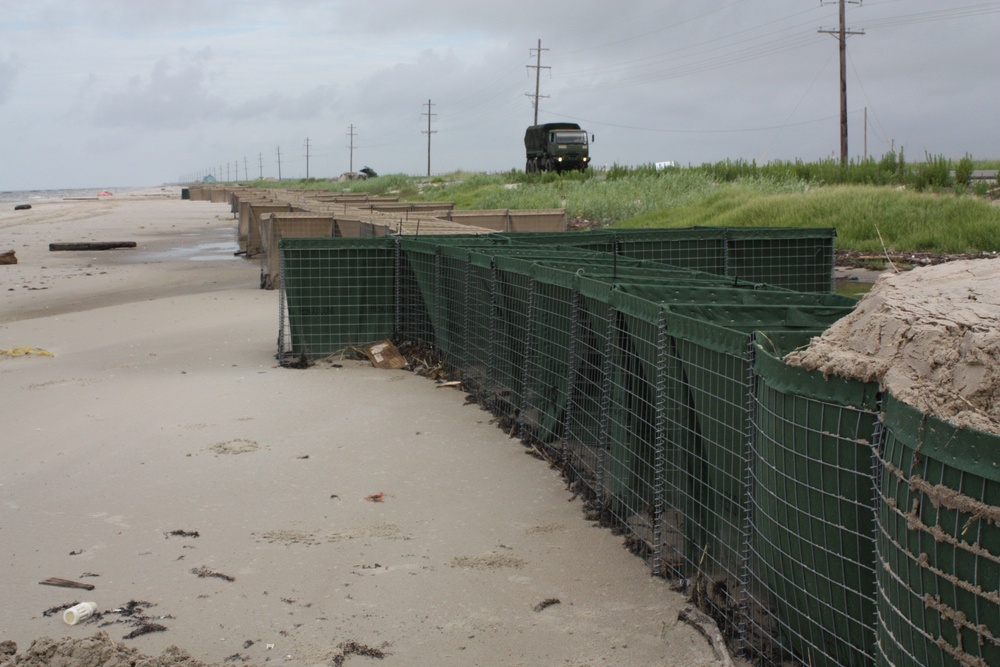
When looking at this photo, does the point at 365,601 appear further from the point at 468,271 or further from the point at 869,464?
the point at 468,271

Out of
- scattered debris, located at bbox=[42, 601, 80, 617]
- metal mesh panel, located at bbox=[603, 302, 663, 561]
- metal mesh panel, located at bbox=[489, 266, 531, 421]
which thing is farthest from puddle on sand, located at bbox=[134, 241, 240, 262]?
scattered debris, located at bbox=[42, 601, 80, 617]

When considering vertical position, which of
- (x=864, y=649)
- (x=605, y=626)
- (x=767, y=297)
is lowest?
(x=605, y=626)

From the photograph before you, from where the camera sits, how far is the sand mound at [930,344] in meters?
2.80

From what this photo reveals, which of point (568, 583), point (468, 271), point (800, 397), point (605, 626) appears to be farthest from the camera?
point (468, 271)

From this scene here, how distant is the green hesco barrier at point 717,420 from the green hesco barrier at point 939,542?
1189 mm

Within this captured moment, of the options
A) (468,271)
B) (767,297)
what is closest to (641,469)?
(767,297)

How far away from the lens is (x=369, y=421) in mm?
8203

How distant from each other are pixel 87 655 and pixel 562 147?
1982 inches

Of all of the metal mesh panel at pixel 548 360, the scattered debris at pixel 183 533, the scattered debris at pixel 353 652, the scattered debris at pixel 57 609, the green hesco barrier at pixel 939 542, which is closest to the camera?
the green hesco barrier at pixel 939 542

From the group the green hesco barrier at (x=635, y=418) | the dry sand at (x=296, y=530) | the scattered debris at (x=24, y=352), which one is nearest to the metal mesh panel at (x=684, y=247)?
the dry sand at (x=296, y=530)

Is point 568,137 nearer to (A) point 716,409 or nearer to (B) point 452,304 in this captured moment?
(B) point 452,304

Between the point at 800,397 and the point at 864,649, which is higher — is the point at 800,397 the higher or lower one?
the higher one

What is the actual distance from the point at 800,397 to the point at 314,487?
3785 mm

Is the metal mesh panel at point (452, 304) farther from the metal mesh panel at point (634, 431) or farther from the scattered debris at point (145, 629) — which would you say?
the scattered debris at point (145, 629)
